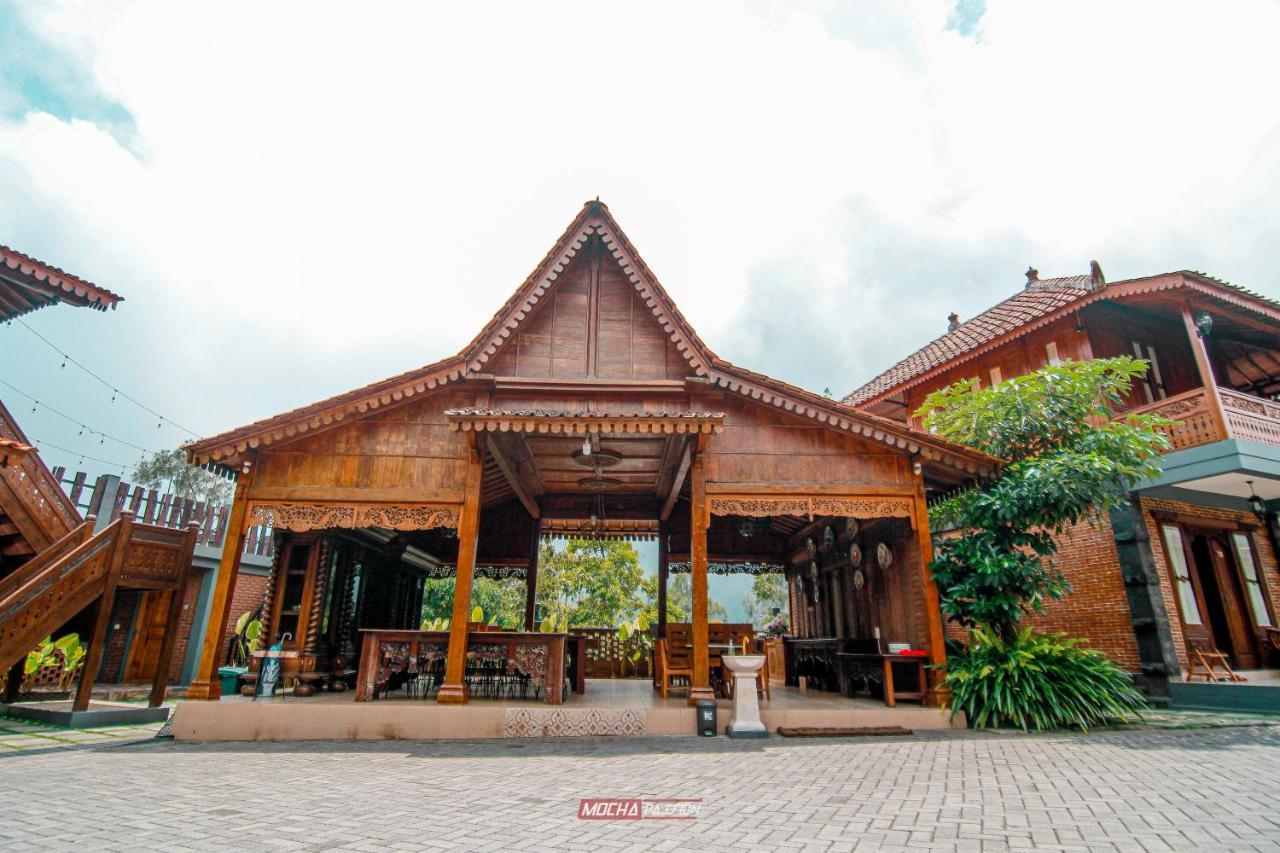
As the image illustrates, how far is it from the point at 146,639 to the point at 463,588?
38.0 ft

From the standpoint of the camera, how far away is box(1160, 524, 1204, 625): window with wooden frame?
1171 cm

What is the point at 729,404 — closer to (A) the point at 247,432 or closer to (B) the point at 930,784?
(B) the point at 930,784

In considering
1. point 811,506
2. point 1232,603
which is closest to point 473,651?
point 811,506

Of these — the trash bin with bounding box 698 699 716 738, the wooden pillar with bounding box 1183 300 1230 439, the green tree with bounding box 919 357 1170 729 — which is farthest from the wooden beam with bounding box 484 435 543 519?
the wooden pillar with bounding box 1183 300 1230 439

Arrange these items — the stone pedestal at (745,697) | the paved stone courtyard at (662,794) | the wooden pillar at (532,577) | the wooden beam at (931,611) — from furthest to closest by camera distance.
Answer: the wooden pillar at (532,577)
the wooden beam at (931,611)
the stone pedestal at (745,697)
the paved stone courtyard at (662,794)

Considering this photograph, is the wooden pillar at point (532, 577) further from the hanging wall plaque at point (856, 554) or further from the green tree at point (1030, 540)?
the green tree at point (1030, 540)

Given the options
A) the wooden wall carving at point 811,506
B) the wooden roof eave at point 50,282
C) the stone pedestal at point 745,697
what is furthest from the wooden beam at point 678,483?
the wooden roof eave at point 50,282

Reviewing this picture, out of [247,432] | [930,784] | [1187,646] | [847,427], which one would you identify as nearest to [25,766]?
[247,432]

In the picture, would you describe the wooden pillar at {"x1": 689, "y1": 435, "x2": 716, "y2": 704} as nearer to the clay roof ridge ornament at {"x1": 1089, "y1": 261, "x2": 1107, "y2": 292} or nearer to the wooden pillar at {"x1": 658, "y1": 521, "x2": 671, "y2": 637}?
the wooden pillar at {"x1": 658, "y1": 521, "x2": 671, "y2": 637}

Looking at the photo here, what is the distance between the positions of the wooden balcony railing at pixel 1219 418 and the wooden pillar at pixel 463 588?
11.8 metres

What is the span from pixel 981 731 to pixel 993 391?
16.9 ft

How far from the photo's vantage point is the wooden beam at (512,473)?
9648mm

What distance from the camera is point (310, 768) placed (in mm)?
6309

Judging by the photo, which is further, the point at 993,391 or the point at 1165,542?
the point at 1165,542
